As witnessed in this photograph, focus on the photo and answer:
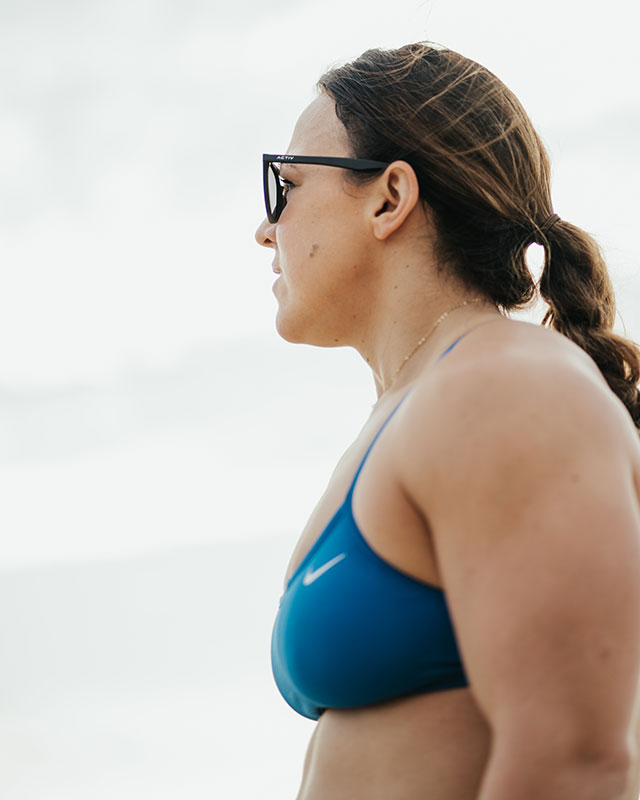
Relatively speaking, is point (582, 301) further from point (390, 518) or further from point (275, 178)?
point (390, 518)

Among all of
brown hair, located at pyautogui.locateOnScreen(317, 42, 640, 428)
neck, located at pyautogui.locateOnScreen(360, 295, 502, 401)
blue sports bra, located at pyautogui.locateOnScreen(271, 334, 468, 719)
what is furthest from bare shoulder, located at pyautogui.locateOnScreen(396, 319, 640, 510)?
brown hair, located at pyautogui.locateOnScreen(317, 42, 640, 428)

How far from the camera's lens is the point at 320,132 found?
1.92 m

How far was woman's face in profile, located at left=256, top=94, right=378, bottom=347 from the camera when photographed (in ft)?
5.94

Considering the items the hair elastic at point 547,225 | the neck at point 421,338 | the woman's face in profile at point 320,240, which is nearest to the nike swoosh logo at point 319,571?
the neck at point 421,338

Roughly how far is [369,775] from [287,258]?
3.21 feet

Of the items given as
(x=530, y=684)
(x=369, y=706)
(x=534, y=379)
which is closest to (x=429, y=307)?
(x=534, y=379)

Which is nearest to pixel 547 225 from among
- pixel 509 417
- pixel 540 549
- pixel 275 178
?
pixel 275 178

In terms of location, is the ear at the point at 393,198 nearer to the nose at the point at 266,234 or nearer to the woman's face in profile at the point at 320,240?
the woman's face in profile at the point at 320,240

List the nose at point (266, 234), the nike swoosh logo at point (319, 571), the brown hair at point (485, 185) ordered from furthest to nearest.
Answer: the nose at point (266, 234) < the brown hair at point (485, 185) < the nike swoosh logo at point (319, 571)

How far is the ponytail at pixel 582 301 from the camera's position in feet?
5.76

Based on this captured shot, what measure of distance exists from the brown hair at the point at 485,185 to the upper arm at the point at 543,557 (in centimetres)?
65

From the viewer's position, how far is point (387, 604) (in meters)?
1.27

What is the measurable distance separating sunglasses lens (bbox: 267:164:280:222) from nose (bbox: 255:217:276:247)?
0.03m

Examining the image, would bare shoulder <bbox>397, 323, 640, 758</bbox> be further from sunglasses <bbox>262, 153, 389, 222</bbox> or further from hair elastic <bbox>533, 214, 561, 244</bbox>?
sunglasses <bbox>262, 153, 389, 222</bbox>
